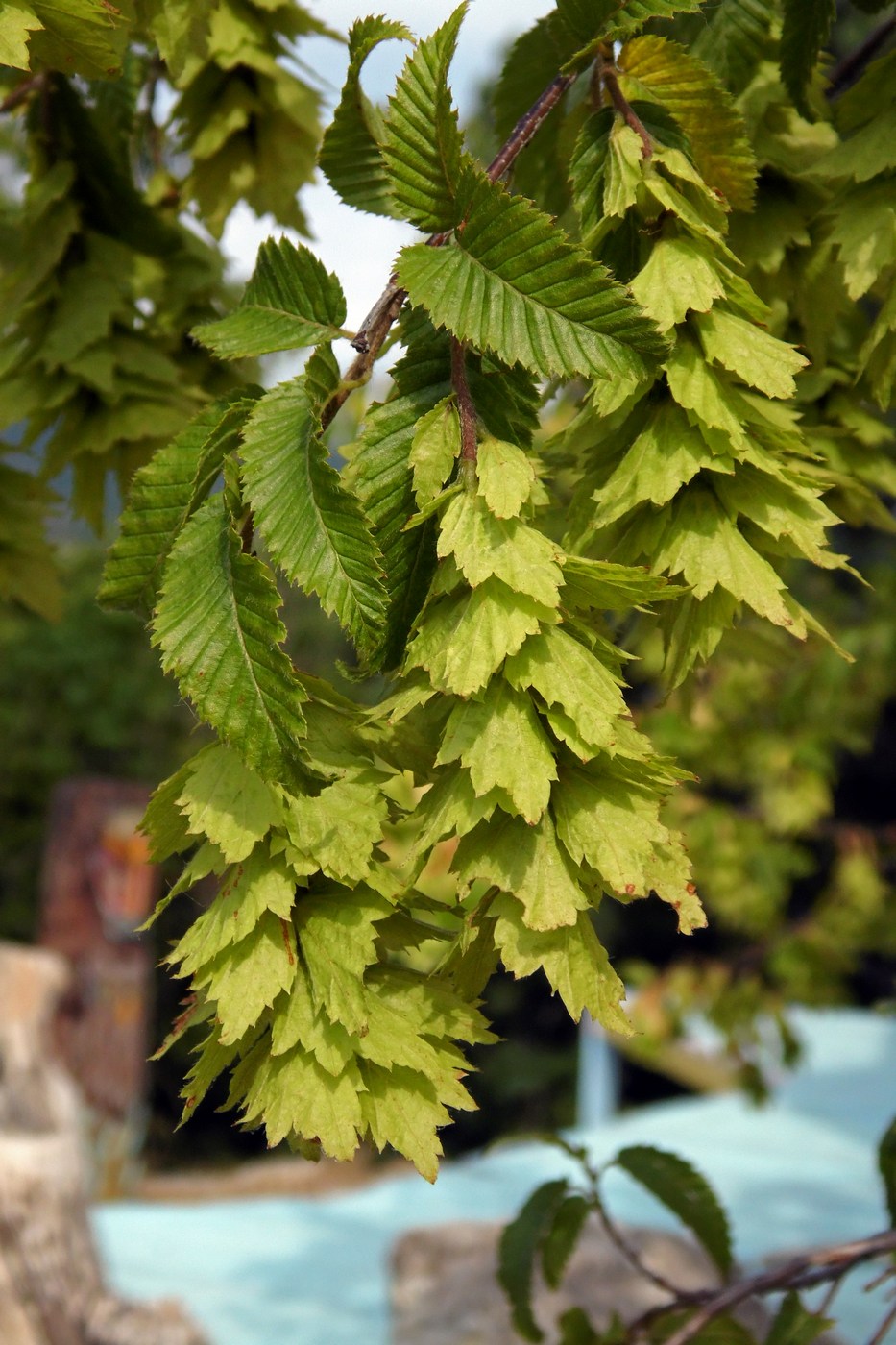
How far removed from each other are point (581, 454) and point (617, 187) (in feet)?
0.36

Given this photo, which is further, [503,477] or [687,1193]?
[687,1193]

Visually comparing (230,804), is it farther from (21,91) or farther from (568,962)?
(21,91)

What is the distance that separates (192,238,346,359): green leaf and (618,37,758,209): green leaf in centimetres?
15

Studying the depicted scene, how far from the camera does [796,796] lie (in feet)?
8.93

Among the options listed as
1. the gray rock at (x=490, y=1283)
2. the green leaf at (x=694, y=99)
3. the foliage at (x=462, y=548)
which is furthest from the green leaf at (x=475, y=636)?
the gray rock at (x=490, y=1283)

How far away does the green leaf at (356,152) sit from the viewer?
23.9 inches

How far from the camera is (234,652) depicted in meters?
0.49

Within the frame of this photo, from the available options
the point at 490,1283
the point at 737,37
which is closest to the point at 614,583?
the point at 737,37

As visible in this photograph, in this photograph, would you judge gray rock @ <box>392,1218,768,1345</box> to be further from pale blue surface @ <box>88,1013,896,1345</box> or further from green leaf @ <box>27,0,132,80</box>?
green leaf @ <box>27,0,132,80</box>

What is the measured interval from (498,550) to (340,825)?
11 centimetres

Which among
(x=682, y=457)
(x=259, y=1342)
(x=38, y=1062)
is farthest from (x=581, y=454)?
(x=38, y=1062)

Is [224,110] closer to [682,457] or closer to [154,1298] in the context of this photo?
[682,457]

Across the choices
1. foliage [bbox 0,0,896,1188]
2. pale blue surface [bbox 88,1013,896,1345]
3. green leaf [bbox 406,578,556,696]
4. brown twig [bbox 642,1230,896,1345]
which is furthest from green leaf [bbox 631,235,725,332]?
pale blue surface [bbox 88,1013,896,1345]

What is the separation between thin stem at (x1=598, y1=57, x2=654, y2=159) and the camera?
55 cm
